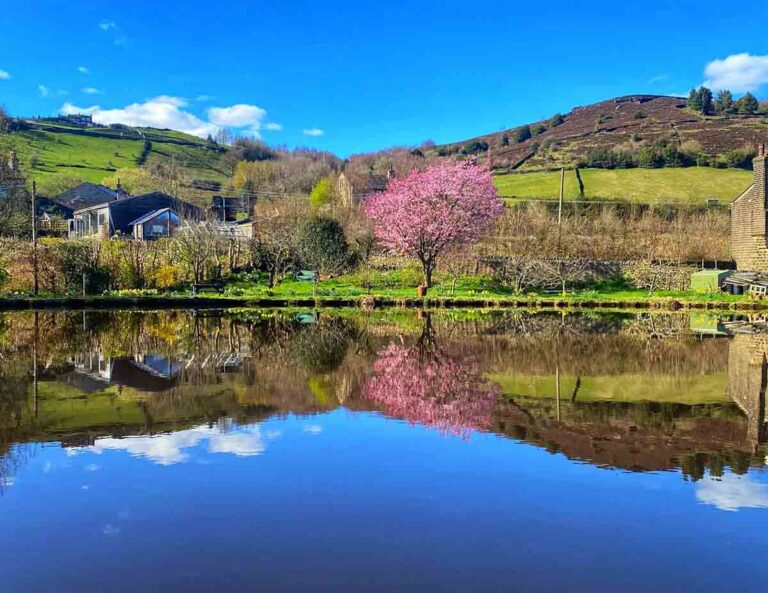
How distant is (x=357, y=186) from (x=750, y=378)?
6469 centimetres

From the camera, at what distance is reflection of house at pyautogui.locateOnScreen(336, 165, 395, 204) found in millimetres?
69625

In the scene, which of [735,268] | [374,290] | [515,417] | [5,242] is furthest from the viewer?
[735,268]

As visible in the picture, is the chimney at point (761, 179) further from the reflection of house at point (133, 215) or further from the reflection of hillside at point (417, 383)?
the reflection of house at point (133, 215)

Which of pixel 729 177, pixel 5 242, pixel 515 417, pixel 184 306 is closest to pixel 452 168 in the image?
pixel 184 306

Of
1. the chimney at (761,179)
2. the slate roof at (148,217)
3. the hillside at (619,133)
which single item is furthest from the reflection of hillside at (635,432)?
the hillside at (619,133)

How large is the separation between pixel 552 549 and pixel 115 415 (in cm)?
689

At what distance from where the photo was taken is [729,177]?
228 feet

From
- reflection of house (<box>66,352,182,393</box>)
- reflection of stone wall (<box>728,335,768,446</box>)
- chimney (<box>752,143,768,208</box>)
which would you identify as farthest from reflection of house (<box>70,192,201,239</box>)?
reflection of stone wall (<box>728,335,768,446</box>)

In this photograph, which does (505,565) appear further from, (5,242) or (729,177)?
(729,177)

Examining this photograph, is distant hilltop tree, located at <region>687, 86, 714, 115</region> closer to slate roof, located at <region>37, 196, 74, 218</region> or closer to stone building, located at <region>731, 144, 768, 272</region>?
stone building, located at <region>731, 144, 768, 272</region>

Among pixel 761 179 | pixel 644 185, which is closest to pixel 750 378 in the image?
pixel 761 179

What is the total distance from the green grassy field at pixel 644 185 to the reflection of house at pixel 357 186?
13.8m

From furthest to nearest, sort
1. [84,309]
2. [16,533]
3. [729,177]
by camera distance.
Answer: [729,177] < [84,309] < [16,533]

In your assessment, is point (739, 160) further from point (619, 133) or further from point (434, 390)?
point (434, 390)
